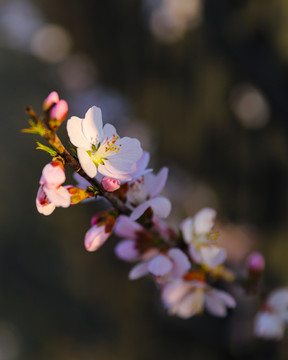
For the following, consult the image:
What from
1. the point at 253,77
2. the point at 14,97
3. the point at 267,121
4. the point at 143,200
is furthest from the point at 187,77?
the point at 14,97

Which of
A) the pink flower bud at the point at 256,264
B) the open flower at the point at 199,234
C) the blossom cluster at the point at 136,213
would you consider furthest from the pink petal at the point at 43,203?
the pink flower bud at the point at 256,264

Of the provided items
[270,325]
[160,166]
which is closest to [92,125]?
[270,325]

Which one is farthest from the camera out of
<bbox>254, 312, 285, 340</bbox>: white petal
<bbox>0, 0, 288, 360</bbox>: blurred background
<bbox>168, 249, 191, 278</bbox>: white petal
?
<bbox>0, 0, 288, 360</bbox>: blurred background

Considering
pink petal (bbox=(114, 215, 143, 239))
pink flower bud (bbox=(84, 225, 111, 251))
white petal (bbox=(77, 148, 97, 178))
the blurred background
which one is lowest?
pink flower bud (bbox=(84, 225, 111, 251))

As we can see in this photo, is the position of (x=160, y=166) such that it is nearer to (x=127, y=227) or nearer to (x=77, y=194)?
(x=127, y=227)

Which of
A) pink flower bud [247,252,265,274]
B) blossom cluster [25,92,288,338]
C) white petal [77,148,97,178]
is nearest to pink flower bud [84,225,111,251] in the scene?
blossom cluster [25,92,288,338]

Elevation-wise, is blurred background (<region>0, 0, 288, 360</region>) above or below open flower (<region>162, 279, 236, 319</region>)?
above

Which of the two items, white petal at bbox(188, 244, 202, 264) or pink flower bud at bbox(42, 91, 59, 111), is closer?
pink flower bud at bbox(42, 91, 59, 111)

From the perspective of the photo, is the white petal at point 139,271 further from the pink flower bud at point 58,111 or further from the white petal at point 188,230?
the pink flower bud at point 58,111

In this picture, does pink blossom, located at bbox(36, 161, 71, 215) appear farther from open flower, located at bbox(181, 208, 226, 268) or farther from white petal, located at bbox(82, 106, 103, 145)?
open flower, located at bbox(181, 208, 226, 268)
